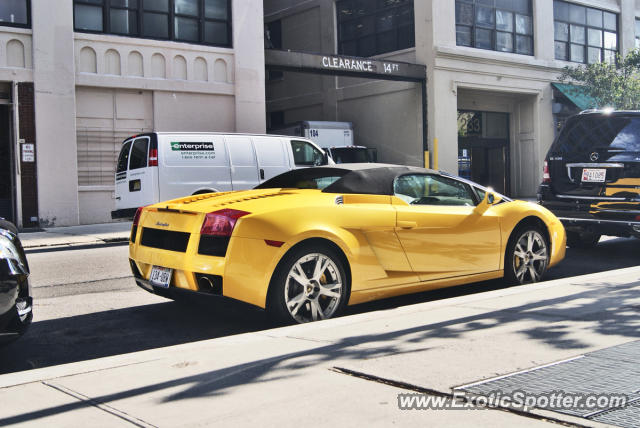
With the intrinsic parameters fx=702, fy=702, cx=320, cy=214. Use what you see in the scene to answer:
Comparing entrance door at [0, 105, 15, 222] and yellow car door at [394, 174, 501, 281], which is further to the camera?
entrance door at [0, 105, 15, 222]

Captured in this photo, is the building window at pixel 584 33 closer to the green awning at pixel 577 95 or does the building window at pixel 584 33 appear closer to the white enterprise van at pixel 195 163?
the green awning at pixel 577 95

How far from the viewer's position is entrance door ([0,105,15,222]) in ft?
59.8

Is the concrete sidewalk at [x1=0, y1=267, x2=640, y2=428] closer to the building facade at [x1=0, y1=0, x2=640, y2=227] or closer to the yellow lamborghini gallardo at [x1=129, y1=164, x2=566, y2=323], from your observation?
the yellow lamborghini gallardo at [x1=129, y1=164, x2=566, y2=323]

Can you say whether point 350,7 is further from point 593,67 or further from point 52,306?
point 52,306

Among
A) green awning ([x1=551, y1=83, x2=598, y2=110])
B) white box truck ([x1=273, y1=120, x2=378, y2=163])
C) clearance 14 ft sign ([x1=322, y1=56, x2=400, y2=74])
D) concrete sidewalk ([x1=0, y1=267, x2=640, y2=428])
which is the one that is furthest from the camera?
green awning ([x1=551, y1=83, x2=598, y2=110])

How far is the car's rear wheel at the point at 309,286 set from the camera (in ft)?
18.2

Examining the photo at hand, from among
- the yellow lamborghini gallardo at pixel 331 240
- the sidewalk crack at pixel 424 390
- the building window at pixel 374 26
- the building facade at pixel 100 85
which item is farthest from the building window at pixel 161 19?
the sidewalk crack at pixel 424 390

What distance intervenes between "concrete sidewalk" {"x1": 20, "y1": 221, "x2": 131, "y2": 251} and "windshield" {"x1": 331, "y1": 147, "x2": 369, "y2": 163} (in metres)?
8.02

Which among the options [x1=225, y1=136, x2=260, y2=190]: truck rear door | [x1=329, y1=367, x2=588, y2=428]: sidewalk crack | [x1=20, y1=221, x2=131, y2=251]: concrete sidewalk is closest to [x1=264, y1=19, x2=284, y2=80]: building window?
[x1=20, y1=221, x2=131, y2=251]: concrete sidewalk

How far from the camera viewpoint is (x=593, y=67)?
27.7 m

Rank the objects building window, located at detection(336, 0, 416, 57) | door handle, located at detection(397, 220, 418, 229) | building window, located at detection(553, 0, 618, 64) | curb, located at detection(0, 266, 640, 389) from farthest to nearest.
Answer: building window, located at detection(553, 0, 618, 64), building window, located at detection(336, 0, 416, 57), door handle, located at detection(397, 220, 418, 229), curb, located at detection(0, 266, 640, 389)

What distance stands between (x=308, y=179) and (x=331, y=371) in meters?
3.22

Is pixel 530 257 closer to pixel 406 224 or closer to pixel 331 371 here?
pixel 406 224

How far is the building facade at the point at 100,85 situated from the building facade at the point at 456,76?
265 inches
